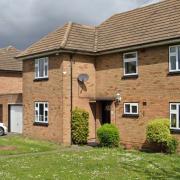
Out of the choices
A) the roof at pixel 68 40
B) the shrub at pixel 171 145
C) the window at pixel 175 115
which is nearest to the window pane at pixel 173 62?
the window at pixel 175 115

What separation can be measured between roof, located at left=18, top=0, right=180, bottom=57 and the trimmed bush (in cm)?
418

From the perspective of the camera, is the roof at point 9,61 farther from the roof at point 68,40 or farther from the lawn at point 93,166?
the lawn at point 93,166

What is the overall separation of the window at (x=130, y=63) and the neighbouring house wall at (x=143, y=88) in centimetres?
33

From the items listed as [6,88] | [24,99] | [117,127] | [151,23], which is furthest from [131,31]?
[6,88]

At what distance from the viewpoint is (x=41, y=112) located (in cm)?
2575

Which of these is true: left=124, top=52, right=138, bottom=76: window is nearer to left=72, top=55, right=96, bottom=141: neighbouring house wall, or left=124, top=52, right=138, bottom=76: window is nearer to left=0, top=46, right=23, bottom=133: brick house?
left=72, top=55, right=96, bottom=141: neighbouring house wall

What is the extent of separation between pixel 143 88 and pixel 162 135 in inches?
129

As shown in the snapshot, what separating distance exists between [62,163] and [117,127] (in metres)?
7.56

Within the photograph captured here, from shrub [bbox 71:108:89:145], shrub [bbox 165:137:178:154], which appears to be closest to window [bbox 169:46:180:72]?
shrub [bbox 165:137:178:154]

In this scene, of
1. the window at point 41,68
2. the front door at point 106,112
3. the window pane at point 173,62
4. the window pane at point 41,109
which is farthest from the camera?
the window pane at point 41,109

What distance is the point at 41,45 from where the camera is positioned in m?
26.1

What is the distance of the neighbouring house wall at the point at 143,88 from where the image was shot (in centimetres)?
1997

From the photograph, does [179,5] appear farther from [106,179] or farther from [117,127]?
[106,179]

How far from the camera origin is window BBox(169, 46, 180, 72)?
19.5 metres
